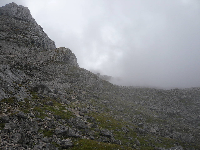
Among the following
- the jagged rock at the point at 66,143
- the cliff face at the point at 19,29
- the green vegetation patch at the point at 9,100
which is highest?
the cliff face at the point at 19,29

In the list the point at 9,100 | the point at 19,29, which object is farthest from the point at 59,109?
the point at 19,29

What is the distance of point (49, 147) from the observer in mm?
19141

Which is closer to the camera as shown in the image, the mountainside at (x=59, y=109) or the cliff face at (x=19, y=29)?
the mountainside at (x=59, y=109)

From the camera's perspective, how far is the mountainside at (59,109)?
71.2 ft

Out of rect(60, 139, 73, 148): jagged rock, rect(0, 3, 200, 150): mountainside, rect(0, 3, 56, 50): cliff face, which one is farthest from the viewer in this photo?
rect(0, 3, 56, 50): cliff face

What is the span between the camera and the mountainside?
2170 centimetres

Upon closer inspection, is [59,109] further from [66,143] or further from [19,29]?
[19,29]

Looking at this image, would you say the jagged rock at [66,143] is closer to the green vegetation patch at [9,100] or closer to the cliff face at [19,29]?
the green vegetation patch at [9,100]

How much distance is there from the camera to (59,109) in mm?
33781

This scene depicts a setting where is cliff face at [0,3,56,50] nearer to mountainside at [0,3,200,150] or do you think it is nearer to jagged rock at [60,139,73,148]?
mountainside at [0,3,200,150]

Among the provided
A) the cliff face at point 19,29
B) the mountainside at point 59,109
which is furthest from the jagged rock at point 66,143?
the cliff face at point 19,29

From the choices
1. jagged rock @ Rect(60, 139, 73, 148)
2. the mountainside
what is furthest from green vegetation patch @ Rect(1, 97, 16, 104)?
jagged rock @ Rect(60, 139, 73, 148)

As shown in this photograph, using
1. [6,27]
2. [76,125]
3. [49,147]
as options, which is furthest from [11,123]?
[6,27]

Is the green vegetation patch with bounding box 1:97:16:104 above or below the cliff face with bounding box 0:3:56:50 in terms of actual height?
below
